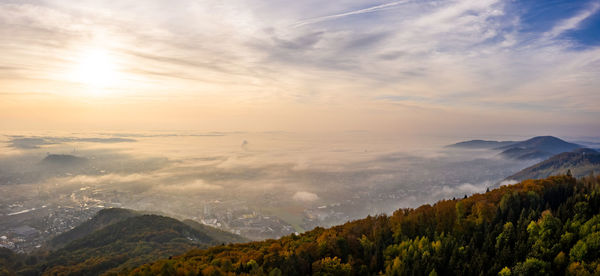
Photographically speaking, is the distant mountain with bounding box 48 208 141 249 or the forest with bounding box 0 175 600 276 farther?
the distant mountain with bounding box 48 208 141 249

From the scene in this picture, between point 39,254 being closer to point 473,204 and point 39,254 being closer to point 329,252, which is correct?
point 329,252

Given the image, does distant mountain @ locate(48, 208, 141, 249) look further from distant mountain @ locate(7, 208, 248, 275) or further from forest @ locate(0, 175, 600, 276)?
forest @ locate(0, 175, 600, 276)

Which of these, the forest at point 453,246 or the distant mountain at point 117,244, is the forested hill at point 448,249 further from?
the distant mountain at point 117,244

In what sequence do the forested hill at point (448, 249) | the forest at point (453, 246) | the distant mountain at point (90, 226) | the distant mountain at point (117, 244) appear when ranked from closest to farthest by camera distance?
1. the forested hill at point (448, 249)
2. the forest at point (453, 246)
3. the distant mountain at point (117, 244)
4. the distant mountain at point (90, 226)

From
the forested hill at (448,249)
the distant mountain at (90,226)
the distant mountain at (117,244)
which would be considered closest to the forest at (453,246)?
the forested hill at (448,249)

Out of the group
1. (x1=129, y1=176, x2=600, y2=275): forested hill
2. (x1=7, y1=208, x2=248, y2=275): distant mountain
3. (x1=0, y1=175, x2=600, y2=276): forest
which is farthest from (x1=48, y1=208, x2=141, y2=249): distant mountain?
(x1=129, y1=176, x2=600, y2=275): forested hill

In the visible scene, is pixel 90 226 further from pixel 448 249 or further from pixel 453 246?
pixel 453 246
